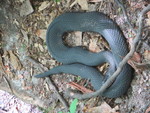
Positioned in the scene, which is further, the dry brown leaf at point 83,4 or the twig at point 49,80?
the twig at point 49,80

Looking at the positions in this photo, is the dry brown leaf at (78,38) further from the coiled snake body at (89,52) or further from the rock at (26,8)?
the rock at (26,8)

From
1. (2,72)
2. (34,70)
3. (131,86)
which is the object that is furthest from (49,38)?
(131,86)

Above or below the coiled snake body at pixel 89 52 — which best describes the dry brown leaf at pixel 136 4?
above

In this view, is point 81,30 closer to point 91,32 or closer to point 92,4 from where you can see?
point 91,32

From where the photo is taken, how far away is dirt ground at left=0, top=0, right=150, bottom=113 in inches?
148

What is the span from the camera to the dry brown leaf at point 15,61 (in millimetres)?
5410

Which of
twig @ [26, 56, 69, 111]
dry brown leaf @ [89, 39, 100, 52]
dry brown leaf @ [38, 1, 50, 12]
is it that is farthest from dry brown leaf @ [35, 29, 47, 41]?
dry brown leaf @ [89, 39, 100, 52]

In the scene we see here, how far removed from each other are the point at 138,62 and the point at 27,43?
8.27ft

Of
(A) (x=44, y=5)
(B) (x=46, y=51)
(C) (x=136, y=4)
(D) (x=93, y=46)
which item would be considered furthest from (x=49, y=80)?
(C) (x=136, y=4)

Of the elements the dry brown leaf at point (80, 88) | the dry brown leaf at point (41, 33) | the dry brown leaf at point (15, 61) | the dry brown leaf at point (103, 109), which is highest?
the dry brown leaf at point (41, 33)

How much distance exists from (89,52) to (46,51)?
1.04m

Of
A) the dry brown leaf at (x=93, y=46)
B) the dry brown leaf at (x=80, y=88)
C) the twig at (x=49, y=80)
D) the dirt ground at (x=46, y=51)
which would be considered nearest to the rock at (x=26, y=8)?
the dirt ground at (x=46, y=51)

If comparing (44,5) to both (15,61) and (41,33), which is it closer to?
(41,33)

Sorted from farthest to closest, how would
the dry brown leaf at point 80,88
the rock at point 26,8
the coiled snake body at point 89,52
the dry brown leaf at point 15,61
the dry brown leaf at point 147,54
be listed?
1. the dry brown leaf at point 15,61
2. the rock at point 26,8
3. the dry brown leaf at point 80,88
4. the coiled snake body at point 89,52
5. the dry brown leaf at point 147,54
